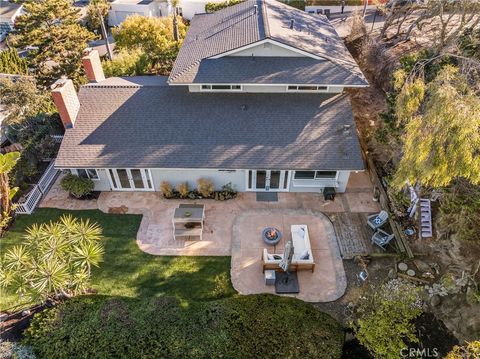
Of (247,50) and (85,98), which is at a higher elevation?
(247,50)

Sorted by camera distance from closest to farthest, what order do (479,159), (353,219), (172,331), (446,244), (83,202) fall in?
(479,159)
(172,331)
(446,244)
(353,219)
(83,202)

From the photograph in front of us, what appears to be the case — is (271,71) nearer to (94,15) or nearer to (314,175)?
(314,175)

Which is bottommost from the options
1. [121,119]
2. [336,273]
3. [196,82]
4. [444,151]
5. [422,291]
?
[336,273]

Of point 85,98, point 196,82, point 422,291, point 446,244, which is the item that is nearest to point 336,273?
point 422,291

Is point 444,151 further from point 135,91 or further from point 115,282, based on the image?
point 135,91

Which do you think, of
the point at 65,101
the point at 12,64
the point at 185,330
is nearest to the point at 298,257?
the point at 185,330

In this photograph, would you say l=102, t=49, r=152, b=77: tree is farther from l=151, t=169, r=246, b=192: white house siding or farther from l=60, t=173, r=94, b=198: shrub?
l=151, t=169, r=246, b=192: white house siding

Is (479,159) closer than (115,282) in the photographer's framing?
Yes
